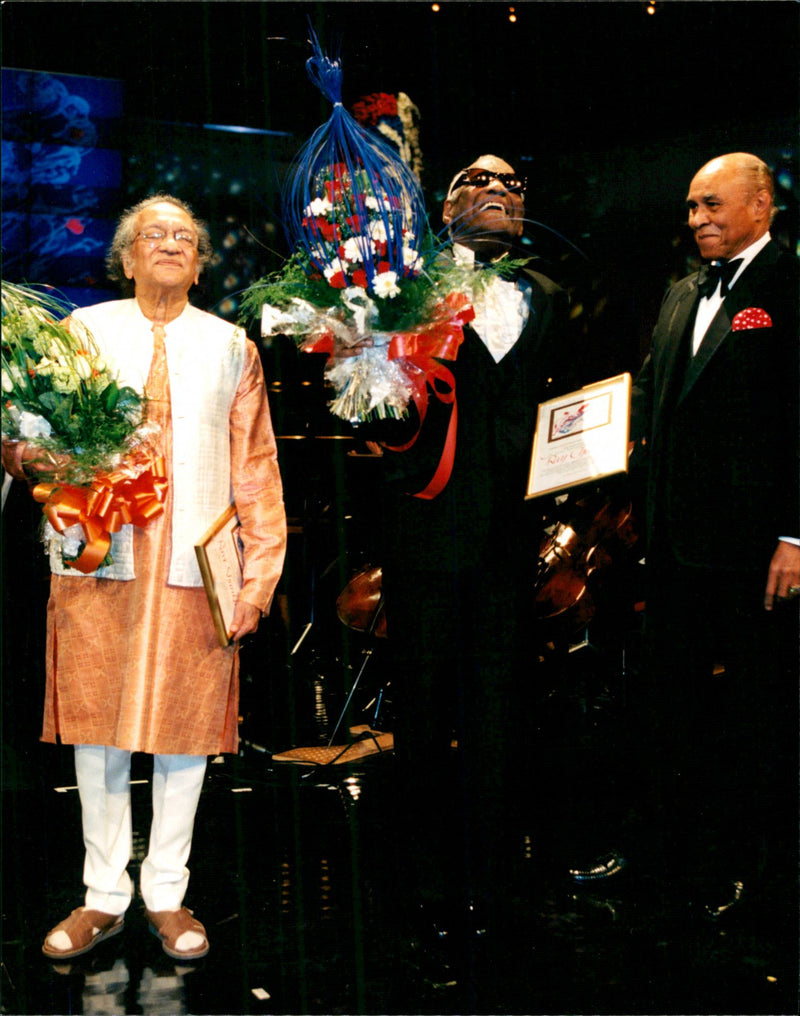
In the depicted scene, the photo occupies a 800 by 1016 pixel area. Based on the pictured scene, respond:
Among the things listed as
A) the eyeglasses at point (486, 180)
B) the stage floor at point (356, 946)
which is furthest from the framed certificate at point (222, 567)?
the eyeglasses at point (486, 180)

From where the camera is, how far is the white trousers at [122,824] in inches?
99.3

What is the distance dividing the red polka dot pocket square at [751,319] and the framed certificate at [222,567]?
138cm

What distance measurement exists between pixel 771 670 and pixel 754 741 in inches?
7.4

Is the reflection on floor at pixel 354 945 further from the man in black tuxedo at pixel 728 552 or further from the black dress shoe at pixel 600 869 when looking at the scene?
the man in black tuxedo at pixel 728 552

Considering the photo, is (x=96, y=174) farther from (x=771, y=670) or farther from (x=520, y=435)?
(x=771, y=670)

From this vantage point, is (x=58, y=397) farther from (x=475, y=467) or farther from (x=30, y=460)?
(x=475, y=467)

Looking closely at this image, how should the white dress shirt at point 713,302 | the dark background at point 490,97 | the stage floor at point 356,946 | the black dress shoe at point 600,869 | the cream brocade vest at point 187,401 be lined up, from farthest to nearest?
the dark background at point 490,97
the black dress shoe at point 600,869
the white dress shirt at point 713,302
the cream brocade vest at point 187,401
the stage floor at point 356,946

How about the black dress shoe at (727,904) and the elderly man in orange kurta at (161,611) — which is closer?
the elderly man in orange kurta at (161,611)

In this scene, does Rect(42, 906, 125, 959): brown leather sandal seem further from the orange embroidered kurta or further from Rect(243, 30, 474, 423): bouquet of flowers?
Rect(243, 30, 474, 423): bouquet of flowers

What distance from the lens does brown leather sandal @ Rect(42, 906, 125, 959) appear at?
8.10 ft

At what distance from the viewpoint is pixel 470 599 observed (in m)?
2.53

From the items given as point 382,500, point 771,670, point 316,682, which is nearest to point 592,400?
point 382,500

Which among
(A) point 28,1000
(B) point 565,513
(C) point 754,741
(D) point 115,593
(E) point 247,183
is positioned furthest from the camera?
(E) point 247,183

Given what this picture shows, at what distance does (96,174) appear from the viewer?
537cm
